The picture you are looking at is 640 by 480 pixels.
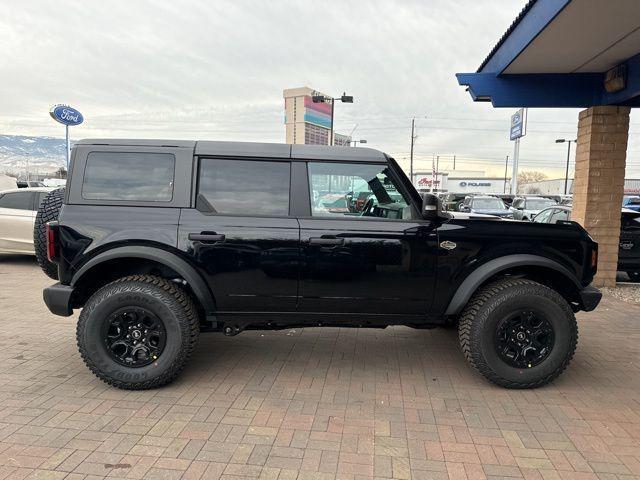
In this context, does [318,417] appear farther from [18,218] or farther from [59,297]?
[18,218]

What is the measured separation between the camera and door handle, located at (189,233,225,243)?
12.2ft

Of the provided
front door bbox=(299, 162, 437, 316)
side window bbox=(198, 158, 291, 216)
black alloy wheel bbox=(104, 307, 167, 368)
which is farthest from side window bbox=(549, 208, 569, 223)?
black alloy wheel bbox=(104, 307, 167, 368)

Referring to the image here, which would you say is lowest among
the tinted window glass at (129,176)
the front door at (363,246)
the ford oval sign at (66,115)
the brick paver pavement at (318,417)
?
the brick paver pavement at (318,417)

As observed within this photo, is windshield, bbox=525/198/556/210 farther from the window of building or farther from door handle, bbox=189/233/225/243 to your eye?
door handle, bbox=189/233/225/243

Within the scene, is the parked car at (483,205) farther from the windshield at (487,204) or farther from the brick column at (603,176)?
the brick column at (603,176)

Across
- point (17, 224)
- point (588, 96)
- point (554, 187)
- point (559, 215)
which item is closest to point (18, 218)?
point (17, 224)

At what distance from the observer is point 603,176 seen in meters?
7.74

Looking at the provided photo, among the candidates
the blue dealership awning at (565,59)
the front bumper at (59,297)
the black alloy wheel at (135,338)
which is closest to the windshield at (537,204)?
the blue dealership awning at (565,59)

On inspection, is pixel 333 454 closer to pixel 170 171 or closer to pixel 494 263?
pixel 494 263

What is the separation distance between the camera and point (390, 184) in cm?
392

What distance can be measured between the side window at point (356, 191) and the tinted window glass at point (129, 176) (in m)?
1.18

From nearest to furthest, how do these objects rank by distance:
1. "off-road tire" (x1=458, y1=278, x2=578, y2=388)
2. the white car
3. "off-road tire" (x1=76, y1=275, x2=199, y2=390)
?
"off-road tire" (x1=76, y1=275, x2=199, y2=390), "off-road tire" (x1=458, y1=278, x2=578, y2=388), the white car

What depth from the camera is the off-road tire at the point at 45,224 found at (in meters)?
3.93

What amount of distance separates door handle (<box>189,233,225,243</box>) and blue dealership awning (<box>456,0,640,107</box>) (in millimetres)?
4095
